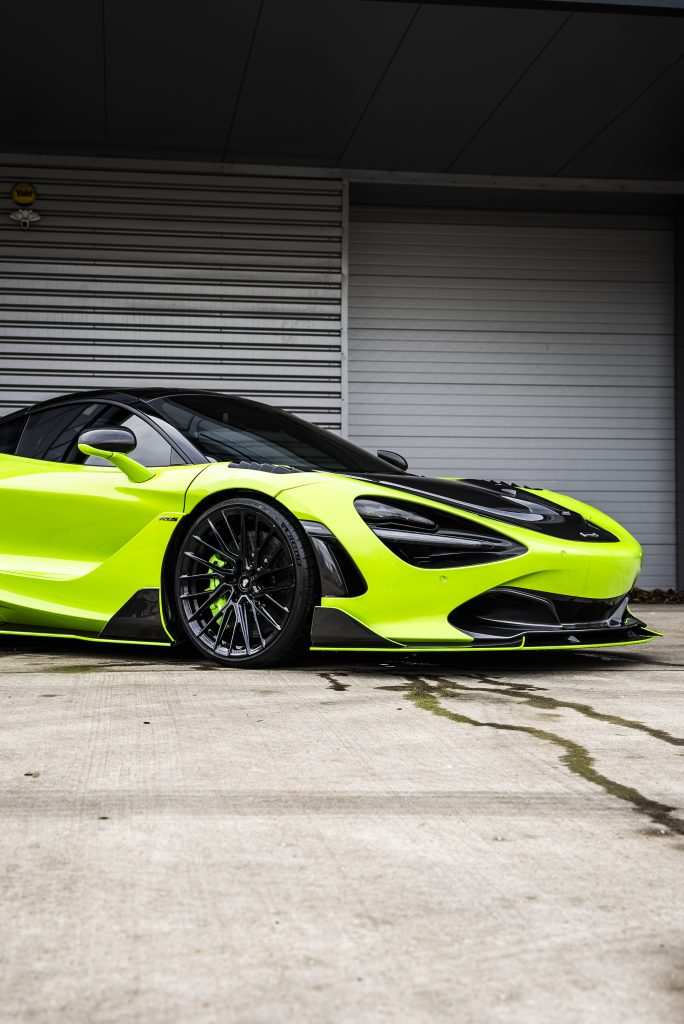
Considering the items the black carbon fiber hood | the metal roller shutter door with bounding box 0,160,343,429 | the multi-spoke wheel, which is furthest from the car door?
the metal roller shutter door with bounding box 0,160,343,429

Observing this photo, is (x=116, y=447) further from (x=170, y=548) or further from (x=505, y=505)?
(x=505, y=505)

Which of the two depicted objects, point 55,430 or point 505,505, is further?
point 55,430

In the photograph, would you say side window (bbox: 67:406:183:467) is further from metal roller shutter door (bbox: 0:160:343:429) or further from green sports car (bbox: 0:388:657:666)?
metal roller shutter door (bbox: 0:160:343:429)

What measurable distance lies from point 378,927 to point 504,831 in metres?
0.61

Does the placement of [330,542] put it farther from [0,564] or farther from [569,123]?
[569,123]

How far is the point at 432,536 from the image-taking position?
4.72 metres

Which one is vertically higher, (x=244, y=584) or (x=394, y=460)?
(x=394, y=460)

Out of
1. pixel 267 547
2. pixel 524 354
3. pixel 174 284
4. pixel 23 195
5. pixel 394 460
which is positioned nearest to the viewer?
pixel 267 547

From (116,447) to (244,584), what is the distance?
85cm

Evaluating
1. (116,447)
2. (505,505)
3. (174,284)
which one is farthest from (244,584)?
(174,284)

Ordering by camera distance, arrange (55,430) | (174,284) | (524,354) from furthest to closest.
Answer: (524,354) < (174,284) < (55,430)

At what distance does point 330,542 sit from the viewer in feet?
15.6

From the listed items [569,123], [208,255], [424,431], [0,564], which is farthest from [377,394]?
[0,564]

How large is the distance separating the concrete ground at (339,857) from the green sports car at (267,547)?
2.09ft
